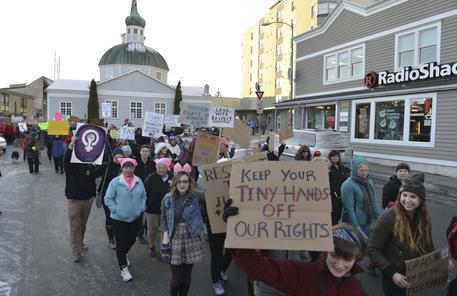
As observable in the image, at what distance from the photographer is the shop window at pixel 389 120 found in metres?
18.0

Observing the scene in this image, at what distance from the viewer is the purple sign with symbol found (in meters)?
6.20

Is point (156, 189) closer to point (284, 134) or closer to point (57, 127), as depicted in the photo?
point (284, 134)

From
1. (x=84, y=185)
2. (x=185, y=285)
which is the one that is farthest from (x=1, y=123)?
(x=185, y=285)

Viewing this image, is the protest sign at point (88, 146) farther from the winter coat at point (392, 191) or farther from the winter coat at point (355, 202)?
the winter coat at point (392, 191)

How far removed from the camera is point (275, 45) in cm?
6975

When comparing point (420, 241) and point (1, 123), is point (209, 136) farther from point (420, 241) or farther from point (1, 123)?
point (1, 123)

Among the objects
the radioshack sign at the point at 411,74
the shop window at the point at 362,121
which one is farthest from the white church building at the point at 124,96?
the radioshack sign at the point at 411,74

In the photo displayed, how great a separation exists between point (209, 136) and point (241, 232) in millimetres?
3930

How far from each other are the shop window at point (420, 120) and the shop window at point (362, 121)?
2698 millimetres

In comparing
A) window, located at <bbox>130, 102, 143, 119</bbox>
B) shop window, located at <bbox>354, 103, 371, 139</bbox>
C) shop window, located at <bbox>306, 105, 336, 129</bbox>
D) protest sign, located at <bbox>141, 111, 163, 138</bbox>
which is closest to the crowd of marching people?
protest sign, located at <bbox>141, 111, 163, 138</bbox>

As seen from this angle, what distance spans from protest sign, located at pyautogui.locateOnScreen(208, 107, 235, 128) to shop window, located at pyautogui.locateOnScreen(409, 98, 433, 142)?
1117 centimetres

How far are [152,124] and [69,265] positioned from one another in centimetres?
655

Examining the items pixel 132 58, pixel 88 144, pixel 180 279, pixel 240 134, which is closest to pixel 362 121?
pixel 240 134

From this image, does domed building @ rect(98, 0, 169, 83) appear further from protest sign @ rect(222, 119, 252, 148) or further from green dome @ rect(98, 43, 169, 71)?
protest sign @ rect(222, 119, 252, 148)
